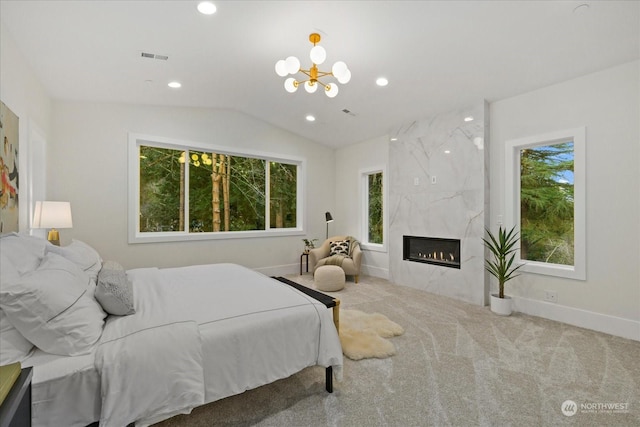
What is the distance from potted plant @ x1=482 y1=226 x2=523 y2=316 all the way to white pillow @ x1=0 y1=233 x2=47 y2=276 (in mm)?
4241

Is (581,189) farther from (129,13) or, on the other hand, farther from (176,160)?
(176,160)

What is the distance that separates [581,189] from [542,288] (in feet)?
3.91

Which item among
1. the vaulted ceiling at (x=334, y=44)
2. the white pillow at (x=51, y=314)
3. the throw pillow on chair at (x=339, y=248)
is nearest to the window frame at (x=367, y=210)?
the throw pillow on chair at (x=339, y=248)

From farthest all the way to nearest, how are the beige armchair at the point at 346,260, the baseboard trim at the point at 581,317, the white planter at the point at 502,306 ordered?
the beige armchair at the point at 346,260 < the white planter at the point at 502,306 < the baseboard trim at the point at 581,317

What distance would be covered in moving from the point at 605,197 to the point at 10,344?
4.70 m

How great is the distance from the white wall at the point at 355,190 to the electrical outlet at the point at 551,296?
242cm

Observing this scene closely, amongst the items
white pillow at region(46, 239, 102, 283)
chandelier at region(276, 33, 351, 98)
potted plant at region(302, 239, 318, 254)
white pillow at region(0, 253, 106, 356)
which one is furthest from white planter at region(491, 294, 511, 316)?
white pillow at region(46, 239, 102, 283)

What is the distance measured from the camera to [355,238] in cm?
602

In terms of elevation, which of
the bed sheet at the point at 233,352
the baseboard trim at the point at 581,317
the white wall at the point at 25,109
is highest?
the white wall at the point at 25,109

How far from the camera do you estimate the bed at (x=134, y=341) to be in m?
1.36

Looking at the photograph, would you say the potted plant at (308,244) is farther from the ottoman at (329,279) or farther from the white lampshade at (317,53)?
the white lampshade at (317,53)

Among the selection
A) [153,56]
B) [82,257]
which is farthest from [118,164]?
[82,257]

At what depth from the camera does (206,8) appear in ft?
8.21

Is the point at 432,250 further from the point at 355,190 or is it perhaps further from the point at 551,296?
the point at 355,190
